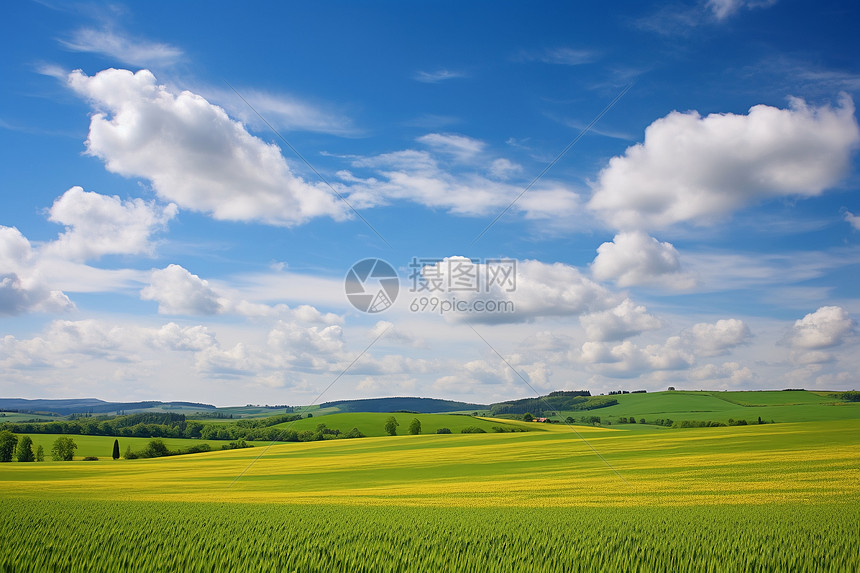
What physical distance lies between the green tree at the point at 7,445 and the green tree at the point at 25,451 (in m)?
0.66

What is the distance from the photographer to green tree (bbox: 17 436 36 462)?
64.0 metres

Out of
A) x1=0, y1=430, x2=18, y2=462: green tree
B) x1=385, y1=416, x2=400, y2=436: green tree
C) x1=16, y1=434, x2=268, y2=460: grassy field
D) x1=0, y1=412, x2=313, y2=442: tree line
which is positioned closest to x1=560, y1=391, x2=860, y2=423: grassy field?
x1=385, y1=416, x2=400, y2=436: green tree

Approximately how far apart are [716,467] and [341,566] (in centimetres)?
3389

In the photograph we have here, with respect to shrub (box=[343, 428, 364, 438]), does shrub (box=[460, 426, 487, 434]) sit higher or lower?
higher

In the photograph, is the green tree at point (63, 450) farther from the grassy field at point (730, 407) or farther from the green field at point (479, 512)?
the grassy field at point (730, 407)

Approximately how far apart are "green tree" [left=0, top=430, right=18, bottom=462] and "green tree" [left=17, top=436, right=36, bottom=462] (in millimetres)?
663

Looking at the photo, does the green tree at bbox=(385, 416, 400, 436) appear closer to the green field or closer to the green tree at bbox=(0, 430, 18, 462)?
the green field

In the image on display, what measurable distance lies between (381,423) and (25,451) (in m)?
57.1

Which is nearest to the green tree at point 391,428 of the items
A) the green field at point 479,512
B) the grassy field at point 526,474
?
the grassy field at point 526,474

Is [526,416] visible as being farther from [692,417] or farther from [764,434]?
[764,434]

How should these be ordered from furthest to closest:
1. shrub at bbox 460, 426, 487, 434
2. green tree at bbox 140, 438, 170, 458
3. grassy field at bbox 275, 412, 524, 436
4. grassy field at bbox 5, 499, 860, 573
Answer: grassy field at bbox 275, 412, 524, 436
shrub at bbox 460, 426, 487, 434
green tree at bbox 140, 438, 170, 458
grassy field at bbox 5, 499, 860, 573

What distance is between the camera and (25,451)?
6444cm

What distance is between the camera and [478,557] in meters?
9.19

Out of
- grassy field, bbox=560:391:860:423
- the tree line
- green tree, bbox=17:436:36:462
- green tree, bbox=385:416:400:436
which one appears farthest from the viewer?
green tree, bbox=385:416:400:436
